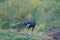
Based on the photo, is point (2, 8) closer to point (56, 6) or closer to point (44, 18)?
point (44, 18)

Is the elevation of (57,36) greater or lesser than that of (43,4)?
greater

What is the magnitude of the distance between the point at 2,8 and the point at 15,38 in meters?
9.05

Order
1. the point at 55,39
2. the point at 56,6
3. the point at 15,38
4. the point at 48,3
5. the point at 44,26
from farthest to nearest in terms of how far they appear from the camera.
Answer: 1. the point at 48,3
2. the point at 44,26
3. the point at 56,6
4. the point at 55,39
5. the point at 15,38

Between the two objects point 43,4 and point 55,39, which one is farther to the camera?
point 43,4

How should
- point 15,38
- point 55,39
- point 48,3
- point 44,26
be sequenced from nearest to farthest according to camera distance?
point 15,38 → point 55,39 → point 44,26 → point 48,3

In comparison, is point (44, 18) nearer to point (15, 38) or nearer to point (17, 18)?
point (17, 18)

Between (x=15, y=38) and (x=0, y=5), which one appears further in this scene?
(x=0, y=5)

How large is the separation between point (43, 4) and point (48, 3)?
0.51 m

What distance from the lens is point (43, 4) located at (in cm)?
1367

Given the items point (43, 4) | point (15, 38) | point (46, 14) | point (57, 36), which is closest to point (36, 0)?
point (43, 4)

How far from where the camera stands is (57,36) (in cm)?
647

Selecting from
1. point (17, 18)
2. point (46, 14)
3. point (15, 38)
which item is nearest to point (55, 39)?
point (15, 38)

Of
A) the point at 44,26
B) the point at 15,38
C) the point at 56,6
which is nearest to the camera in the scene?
the point at 15,38

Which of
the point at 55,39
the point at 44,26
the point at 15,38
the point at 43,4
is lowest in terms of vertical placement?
the point at 44,26
